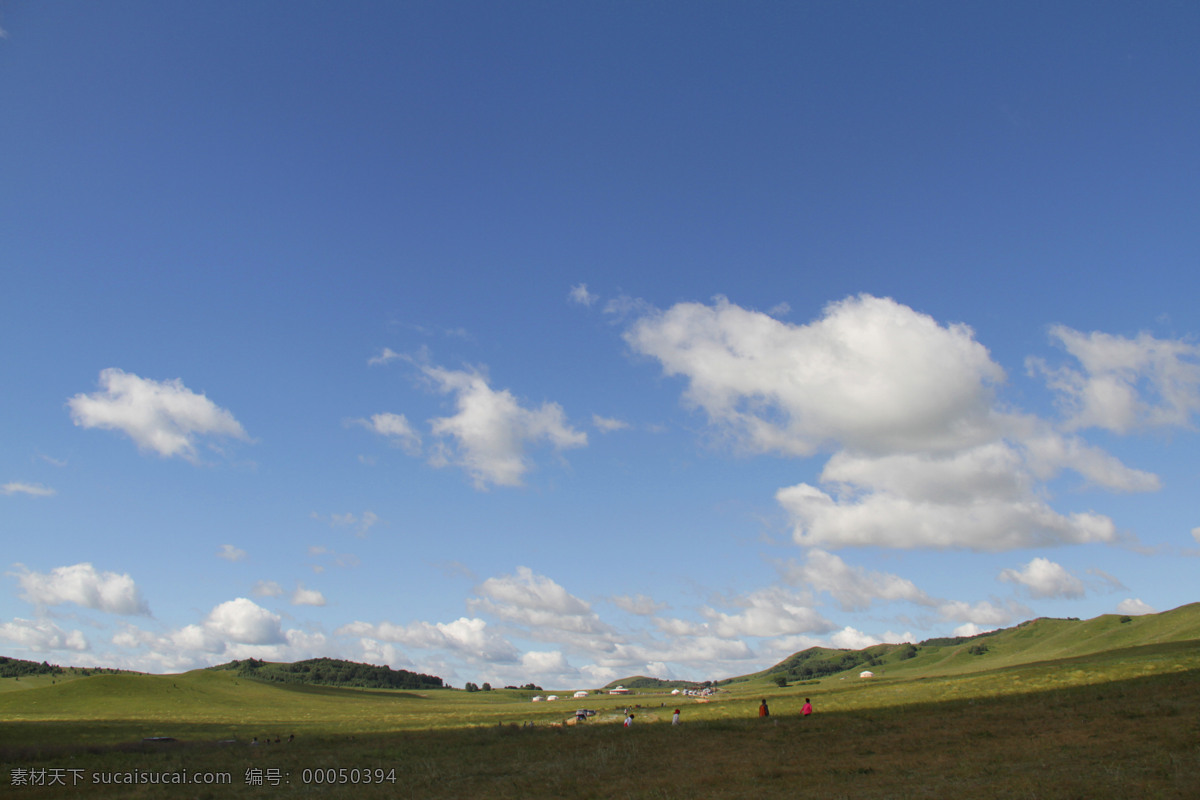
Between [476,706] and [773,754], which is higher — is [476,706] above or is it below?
below

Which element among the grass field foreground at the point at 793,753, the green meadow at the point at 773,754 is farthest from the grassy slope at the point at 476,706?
the green meadow at the point at 773,754

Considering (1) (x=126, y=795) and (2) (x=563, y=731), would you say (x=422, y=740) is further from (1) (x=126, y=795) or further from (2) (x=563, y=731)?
(1) (x=126, y=795)

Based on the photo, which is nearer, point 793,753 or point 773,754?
point 773,754

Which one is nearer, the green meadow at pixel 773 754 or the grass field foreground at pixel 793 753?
the grass field foreground at pixel 793 753

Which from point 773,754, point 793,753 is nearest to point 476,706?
point 773,754

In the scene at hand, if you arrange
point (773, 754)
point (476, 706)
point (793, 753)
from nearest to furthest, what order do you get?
1. point (773, 754)
2. point (793, 753)
3. point (476, 706)

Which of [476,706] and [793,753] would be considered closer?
[793,753]

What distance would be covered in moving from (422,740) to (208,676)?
159 meters

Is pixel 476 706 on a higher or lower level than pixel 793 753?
lower

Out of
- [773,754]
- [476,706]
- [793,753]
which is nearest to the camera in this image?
[773,754]

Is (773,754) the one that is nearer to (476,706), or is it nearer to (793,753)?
(793,753)

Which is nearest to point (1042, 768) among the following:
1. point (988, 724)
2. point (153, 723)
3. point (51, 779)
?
point (988, 724)

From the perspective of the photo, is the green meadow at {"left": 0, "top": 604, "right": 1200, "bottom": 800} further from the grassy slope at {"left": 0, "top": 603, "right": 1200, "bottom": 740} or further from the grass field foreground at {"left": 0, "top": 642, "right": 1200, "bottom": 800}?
the grassy slope at {"left": 0, "top": 603, "right": 1200, "bottom": 740}

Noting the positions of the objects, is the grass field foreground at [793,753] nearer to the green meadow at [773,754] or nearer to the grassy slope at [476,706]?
the green meadow at [773,754]
